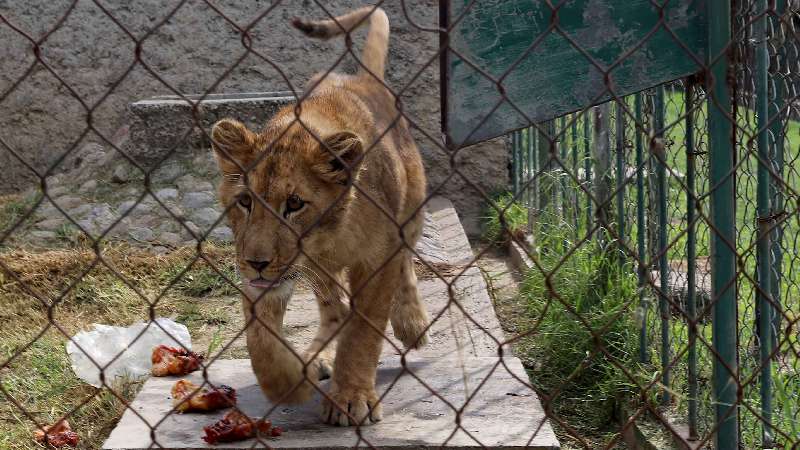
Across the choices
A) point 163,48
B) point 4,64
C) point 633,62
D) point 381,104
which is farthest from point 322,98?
point 4,64

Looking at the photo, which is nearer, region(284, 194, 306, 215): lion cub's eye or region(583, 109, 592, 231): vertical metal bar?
region(284, 194, 306, 215): lion cub's eye

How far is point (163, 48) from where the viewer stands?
859cm

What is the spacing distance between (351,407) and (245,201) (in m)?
0.88

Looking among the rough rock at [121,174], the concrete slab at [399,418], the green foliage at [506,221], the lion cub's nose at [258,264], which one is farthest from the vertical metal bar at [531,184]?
the lion cub's nose at [258,264]

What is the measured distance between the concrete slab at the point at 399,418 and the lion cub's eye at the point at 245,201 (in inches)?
29.7

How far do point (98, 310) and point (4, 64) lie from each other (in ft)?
11.9

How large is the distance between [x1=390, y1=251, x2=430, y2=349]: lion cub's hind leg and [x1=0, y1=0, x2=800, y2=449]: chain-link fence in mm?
11

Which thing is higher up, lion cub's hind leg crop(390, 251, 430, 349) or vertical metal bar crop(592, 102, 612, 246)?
vertical metal bar crop(592, 102, 612, 246)

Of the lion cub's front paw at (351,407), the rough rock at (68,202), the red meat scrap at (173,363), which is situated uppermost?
the rough rock at (68,202)

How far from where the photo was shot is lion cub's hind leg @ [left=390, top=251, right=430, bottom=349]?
5059 millimetres

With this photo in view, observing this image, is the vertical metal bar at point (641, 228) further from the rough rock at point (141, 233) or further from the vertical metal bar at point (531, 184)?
the rough rock at point (141, 233)

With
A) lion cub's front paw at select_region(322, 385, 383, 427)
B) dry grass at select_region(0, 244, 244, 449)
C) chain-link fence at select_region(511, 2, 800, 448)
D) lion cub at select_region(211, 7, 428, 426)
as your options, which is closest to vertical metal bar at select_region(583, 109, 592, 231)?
chain-link fence at select_region(511, 2, 800, 448)

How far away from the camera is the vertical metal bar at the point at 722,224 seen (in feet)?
11.2

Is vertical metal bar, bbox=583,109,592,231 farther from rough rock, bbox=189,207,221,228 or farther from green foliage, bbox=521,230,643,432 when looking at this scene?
rough rock, bbox=189,207,221,228
